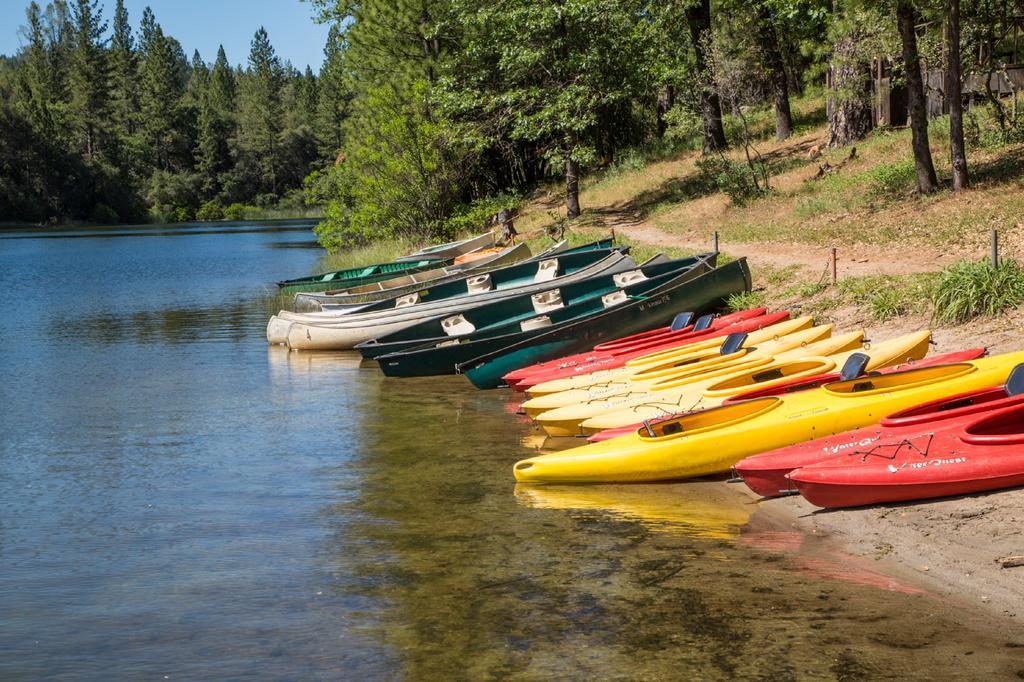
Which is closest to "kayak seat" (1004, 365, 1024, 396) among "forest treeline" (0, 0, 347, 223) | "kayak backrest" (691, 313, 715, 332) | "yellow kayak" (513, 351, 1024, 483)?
"yellow kayak" (513, 351, 1024, 483)

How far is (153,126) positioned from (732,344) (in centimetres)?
10764

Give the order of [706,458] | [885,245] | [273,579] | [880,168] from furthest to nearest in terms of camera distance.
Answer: [880,168] → [885,245] → [706,458] → [273,579]

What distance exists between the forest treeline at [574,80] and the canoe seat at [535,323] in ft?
31.9

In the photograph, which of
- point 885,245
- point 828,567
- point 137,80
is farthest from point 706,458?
point 137,80

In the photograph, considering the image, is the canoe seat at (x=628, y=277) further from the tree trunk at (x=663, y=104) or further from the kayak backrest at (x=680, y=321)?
the tree trunk at (x=663, y=104)

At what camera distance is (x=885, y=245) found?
1775 centimetres

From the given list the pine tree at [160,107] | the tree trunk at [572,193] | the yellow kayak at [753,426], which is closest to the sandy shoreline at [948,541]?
the yellow kayak at [753,426]

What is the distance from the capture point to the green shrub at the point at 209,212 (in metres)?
105

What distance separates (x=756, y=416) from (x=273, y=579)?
4.34m

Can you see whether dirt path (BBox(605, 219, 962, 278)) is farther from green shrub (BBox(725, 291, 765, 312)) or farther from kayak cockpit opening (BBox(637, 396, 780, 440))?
kayak cockpit opening (BBox(637, 396, 780, 440))

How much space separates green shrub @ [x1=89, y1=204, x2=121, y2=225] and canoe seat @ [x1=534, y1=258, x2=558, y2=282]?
262 feet

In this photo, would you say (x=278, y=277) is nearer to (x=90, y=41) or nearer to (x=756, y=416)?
(x=756, y=416)

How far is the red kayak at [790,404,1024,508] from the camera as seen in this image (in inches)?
287

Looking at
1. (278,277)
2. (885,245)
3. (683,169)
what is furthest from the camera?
(278,277)
